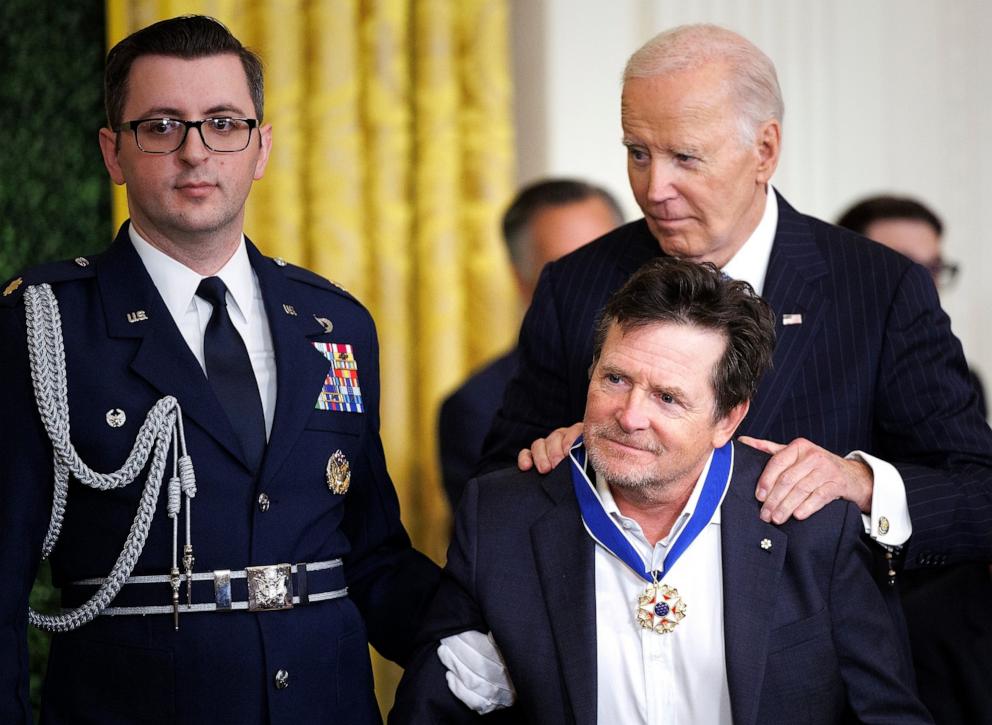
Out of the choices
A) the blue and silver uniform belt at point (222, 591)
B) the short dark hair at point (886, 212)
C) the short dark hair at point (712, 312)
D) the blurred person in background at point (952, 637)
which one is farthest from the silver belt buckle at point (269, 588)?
the short dark hair at point (886, 212)

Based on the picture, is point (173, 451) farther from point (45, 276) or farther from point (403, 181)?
point (403, 181)

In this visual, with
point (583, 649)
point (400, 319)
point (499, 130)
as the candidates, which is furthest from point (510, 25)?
point (583, 649)

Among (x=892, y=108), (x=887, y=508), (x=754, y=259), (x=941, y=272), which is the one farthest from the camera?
(x=892, y=108)

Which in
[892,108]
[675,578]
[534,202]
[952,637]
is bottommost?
[952,637]

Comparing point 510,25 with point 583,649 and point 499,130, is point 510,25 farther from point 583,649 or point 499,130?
point 583,649

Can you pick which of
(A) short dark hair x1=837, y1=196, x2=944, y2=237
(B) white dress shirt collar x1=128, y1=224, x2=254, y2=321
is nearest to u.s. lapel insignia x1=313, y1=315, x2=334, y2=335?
(B) white dress shirt collar x1=128, y1=224, x2=254, y2=321

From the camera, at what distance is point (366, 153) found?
14.6 feet

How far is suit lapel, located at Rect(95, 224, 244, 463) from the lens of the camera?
7.57 ft

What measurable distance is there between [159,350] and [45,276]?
0.23 meters

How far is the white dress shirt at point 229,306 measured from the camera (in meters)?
2.37

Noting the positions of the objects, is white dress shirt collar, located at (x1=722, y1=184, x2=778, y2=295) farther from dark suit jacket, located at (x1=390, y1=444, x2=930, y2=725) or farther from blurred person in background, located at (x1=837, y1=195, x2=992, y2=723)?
blurred person in background, located at (x1=837, y1=195, x2=992, y2=723)

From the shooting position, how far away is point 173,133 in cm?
233

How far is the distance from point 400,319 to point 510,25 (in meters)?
1.08

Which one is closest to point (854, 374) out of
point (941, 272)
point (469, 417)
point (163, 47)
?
point (163, 47)
